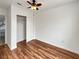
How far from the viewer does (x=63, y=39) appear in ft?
12.2

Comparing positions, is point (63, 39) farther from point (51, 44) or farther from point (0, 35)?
point (0, 35)

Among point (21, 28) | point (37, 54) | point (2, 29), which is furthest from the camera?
point (21, 28)

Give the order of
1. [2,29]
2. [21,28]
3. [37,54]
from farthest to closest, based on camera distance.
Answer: [21,28] < [2,29] < [37,54]

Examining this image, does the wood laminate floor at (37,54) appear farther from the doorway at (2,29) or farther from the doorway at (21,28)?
the doorway at (21,28)

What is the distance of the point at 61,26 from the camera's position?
3.79 m

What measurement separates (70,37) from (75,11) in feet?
4.15

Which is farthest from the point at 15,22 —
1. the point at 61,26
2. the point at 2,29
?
the point at 61,26

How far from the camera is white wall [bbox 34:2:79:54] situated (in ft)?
10.6

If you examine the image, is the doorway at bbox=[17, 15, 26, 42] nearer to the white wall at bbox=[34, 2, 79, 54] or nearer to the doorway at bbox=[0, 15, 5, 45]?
the doorway at bbox=[0, 15, 5, 45]

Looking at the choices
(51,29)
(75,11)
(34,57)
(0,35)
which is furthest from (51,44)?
(0,35)

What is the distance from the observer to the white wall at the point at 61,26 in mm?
3219

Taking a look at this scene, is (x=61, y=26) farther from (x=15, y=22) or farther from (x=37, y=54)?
(x=15, y=22)

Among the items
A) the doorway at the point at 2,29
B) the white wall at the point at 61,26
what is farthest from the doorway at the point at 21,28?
the white wall at the point at 61,26

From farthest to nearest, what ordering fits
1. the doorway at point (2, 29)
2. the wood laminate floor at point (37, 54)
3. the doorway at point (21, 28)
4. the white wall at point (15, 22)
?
1. the doorway at point (21, 28)
2. the doorway at point (2, 29)
3. the white wall at point (15, 22)
4. the wood laminate floor at point (37, 54)
